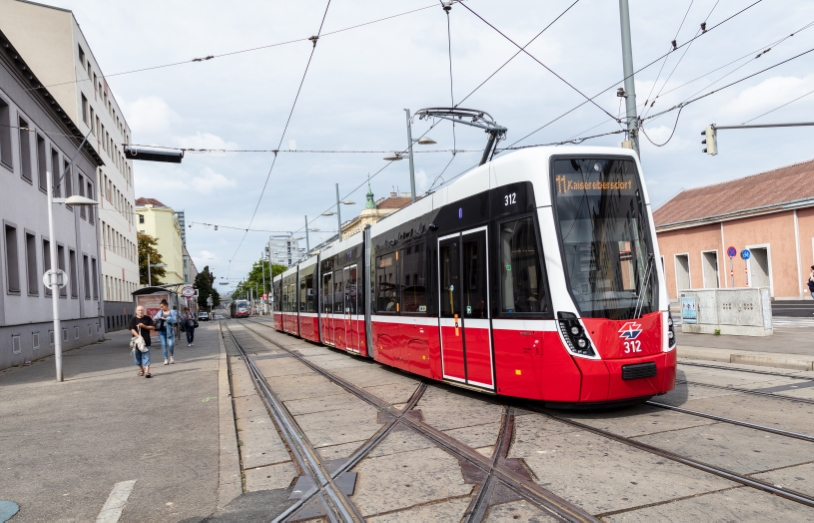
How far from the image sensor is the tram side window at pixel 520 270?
7.86 metres

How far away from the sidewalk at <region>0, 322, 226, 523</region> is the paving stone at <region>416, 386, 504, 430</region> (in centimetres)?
260

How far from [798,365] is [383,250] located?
24.7 feet

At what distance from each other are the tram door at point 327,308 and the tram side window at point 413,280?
7.44 metres

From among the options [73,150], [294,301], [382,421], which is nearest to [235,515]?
[382,421]

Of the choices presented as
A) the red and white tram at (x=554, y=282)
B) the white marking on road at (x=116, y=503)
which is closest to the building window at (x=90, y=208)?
the red and white tram at (x=554, y=282)

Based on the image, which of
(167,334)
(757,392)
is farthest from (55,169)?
(757,392)

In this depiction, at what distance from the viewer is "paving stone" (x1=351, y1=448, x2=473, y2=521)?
5195 mm

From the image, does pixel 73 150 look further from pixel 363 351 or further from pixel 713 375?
pixel 713 375

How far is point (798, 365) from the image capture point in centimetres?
1142

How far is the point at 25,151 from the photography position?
74.9 feet

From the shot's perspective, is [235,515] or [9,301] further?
[9,301]

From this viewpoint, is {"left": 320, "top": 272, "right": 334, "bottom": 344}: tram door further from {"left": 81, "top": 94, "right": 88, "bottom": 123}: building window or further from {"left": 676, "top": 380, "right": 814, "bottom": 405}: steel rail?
{"left": 81, "top": 94, "right": 88, "bottom": 123}: building window

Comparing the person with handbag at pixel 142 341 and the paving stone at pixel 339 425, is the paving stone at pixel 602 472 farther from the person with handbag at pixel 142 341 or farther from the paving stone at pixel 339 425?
the person with handbag at pixel 142 341

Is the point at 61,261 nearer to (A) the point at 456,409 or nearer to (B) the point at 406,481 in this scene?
(A) the point at 456,409
